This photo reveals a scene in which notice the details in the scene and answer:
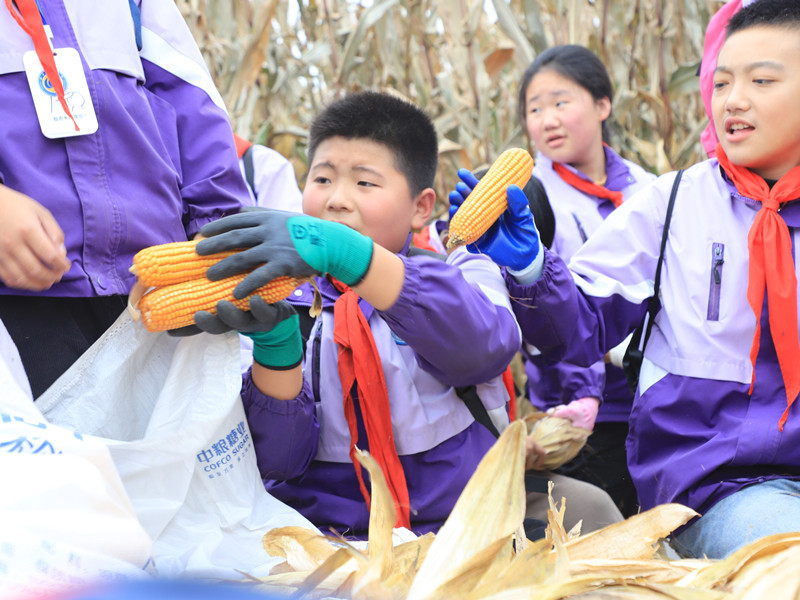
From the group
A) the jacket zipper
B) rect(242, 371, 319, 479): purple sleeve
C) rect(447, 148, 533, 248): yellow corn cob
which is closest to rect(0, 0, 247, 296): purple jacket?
rect(242, 371, 319, 479): purple sleeve

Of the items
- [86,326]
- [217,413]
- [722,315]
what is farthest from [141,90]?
[722,315]

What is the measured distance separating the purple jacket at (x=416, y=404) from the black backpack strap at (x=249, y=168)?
0.91 meters

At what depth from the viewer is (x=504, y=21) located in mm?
4086

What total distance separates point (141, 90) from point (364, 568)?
3.65 ft

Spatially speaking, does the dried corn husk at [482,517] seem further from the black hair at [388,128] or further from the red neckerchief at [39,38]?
the black hair at [388,128]

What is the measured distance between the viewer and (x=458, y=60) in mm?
4055

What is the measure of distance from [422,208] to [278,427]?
775 mm

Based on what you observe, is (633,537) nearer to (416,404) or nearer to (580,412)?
(416,404)

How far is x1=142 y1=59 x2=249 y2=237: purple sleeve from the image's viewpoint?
164 cm

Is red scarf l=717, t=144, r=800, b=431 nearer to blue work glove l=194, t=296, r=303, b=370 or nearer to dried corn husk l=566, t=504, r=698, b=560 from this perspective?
dried corn husk l=566, t=504, r=698, b=560

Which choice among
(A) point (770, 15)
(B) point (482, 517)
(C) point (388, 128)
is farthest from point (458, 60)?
(B) point (482, 517)

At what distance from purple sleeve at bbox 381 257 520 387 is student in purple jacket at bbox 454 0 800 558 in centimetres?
19

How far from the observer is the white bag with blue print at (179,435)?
1.31m

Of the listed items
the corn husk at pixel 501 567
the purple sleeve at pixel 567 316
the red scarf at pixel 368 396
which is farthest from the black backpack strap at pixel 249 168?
the corn husk at pixel 501 567
